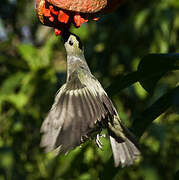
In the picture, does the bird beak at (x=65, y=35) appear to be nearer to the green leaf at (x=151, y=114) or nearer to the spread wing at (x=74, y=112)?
the spread wing at (x=74, y=112)

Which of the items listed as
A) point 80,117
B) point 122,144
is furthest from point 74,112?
point 122,144

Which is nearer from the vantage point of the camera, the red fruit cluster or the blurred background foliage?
the red fruit cluster

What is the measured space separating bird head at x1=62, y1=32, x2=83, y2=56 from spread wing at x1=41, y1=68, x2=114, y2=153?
7cm

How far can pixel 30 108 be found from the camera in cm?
Answer: 268

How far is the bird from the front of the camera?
3.42ft

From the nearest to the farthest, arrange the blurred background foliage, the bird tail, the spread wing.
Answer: the spread wing < the bird tail < the blurred background foliage

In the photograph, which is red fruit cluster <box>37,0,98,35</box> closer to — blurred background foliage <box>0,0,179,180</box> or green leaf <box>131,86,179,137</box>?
green leaf <box>131,86,179,137</box>

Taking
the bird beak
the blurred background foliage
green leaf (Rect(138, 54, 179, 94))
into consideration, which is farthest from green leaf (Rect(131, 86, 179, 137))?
the blurred background foliage

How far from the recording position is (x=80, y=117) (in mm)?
1080

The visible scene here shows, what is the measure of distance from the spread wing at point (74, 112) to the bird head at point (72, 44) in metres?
0.07

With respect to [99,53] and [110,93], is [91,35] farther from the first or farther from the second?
[110,93]

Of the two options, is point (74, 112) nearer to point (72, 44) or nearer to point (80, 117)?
point (80, 117)

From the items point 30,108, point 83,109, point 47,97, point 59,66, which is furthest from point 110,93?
point 59,66

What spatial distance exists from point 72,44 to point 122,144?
1.03ft
